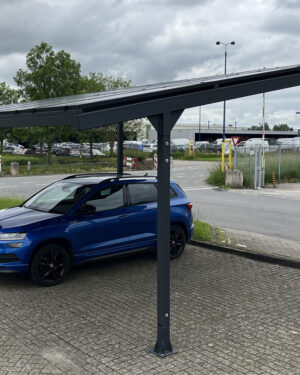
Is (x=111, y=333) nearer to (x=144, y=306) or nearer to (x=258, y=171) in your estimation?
(x=144, y=306)

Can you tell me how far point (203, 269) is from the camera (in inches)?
320

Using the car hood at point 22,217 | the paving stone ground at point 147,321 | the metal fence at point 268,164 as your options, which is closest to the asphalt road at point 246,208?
the metal fence at point 268,164

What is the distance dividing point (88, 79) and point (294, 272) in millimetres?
38068

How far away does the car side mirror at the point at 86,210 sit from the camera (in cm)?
736

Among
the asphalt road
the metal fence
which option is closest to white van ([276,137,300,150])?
the metal fence

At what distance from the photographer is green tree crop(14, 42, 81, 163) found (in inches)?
1325

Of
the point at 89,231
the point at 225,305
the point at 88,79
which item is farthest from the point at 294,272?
the point at 88,79

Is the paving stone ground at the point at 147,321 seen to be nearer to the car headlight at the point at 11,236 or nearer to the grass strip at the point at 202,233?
the car headlight at the point at 11,236

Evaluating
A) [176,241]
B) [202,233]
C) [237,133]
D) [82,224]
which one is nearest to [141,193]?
[176,241]

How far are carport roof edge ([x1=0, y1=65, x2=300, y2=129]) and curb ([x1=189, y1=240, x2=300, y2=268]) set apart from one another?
3.45 m

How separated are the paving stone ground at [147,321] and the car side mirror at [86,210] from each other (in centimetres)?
105

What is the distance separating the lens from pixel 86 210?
740cm

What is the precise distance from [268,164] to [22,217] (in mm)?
20192

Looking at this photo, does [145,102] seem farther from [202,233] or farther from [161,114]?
[202,233]
